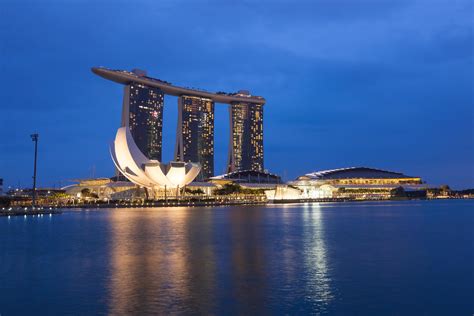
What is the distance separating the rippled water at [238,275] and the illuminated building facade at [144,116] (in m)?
92.2

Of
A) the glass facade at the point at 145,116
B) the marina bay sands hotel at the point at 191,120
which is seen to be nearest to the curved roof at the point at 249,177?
the marina bay sands hotel at the point at 191,120

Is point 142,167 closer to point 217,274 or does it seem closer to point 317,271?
point 217,274

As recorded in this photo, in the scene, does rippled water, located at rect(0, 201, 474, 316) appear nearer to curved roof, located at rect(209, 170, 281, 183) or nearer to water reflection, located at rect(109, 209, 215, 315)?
water reflection, located at rect(109, 209, 215, 315)

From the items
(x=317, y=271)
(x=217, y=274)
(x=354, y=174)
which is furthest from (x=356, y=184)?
(x=217, y=274)

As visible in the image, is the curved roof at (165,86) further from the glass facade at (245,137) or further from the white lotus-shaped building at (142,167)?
the white lotus-shaped building at (142,167)

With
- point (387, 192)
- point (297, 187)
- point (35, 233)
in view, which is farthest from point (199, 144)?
point (35, 233)

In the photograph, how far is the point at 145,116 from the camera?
120312 millimetres

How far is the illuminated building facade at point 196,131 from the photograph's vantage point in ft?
429

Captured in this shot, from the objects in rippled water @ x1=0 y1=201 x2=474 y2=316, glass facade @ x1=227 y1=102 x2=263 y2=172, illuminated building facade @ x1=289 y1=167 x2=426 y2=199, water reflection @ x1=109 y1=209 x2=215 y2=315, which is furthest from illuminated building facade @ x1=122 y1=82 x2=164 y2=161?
water reflection @ x1=109 y1=209 x2=215 y2=315

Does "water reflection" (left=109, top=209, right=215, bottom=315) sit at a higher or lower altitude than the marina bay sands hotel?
lower

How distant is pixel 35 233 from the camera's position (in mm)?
29922

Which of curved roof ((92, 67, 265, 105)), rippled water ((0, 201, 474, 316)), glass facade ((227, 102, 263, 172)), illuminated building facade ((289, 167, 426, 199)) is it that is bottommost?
rippled water ((0, 201, 474, 316))

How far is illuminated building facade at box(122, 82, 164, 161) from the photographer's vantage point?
116 meters

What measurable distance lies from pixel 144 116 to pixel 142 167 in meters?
46.2
